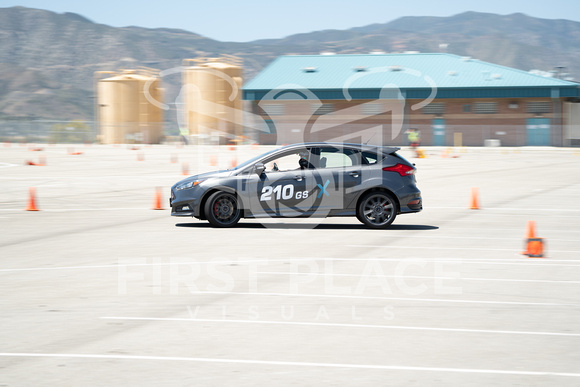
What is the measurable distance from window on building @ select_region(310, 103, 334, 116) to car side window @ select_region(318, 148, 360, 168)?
5339 cm

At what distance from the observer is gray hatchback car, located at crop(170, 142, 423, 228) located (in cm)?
1350

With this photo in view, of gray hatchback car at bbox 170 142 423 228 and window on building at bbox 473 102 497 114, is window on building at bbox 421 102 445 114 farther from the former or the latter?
gray hatchback car at bbox 170 142 423 228

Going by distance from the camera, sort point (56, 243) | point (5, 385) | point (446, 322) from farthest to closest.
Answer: point (56, 243) → point (446, 322) → point (5, 385)

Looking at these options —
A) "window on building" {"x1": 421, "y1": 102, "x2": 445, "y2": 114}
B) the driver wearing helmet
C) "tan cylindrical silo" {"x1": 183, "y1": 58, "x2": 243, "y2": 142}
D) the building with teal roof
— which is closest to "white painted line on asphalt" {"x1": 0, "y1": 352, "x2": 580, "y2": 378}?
the driver wearing helmet

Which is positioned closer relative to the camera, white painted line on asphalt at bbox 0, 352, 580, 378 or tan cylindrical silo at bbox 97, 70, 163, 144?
white painted line on asphalt at bbox 0, 352, 580, 378

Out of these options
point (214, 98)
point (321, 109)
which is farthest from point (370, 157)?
point (214, 98)

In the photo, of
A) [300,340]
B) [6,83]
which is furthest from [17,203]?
[6,83]

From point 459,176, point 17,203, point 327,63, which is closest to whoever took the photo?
point 17,203

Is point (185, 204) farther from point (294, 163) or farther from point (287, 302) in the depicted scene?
point (287, 302)

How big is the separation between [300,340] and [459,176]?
78.1ft

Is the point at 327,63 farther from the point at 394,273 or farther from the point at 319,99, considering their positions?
the point at 394,273

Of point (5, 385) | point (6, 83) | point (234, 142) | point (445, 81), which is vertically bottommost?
point (5, 385)

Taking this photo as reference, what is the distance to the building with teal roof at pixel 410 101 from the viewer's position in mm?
61000

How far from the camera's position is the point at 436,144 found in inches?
2500
